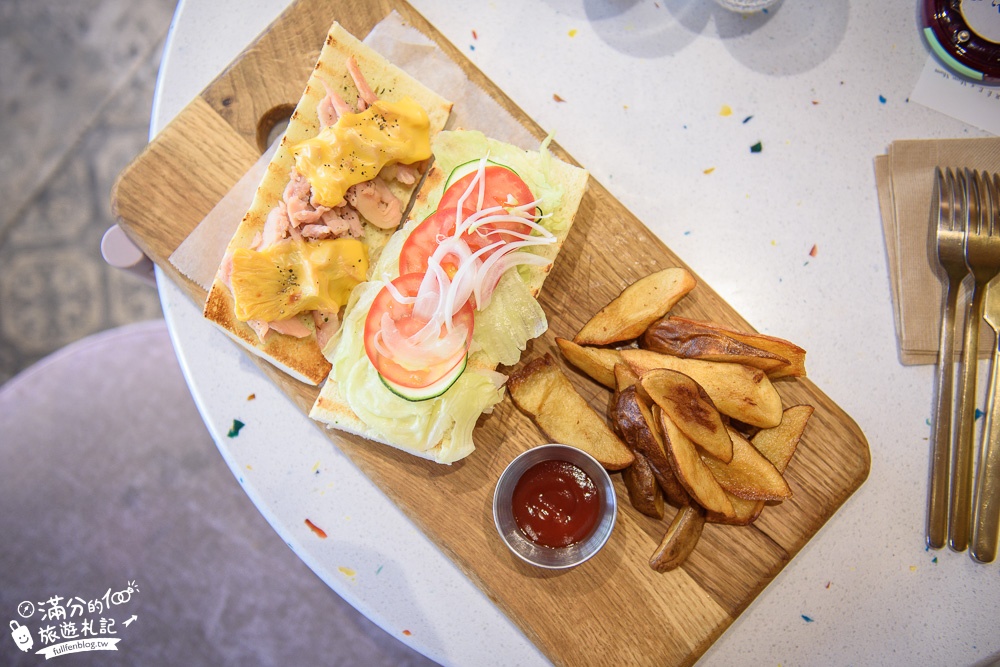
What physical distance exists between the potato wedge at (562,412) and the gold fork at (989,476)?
1.60 m

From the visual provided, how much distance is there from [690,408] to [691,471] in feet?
0.74

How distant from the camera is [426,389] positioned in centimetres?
240

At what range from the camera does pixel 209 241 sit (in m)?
2.73

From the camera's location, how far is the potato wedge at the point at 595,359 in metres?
2.49

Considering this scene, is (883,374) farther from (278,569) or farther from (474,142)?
(278,569)

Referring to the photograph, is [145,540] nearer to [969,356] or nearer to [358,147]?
[358,147]

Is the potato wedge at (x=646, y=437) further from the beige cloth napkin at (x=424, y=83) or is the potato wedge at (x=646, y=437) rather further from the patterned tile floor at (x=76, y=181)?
the patterned tile floor at (x=76, y=181)

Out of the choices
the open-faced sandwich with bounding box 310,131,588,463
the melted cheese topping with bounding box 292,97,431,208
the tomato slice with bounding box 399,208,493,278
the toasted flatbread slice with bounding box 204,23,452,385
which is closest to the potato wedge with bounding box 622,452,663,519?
the open-faced sandwich with bounding box 310,131,588,463

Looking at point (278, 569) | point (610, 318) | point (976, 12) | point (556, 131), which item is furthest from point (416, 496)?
point (976, 12)

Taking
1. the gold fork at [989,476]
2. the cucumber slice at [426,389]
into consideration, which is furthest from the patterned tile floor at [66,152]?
the gold fork at [989,476]

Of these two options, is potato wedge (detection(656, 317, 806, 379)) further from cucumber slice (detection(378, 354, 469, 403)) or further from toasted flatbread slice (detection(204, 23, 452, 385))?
toasted flatbread slice (detection(204, 23, 452, 385))

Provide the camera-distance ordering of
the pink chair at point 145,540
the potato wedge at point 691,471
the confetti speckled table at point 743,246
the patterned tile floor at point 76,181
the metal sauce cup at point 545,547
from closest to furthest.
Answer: the potato wedge at point 691,471
the metal sauce cup at point 545,547
the confetti speckled table at point 743,246
the pink chair at point 145,540
the patterned tile floor at point 76,181

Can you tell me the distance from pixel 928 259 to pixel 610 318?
1.50 metres

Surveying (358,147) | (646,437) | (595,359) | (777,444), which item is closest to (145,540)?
(358,147)
